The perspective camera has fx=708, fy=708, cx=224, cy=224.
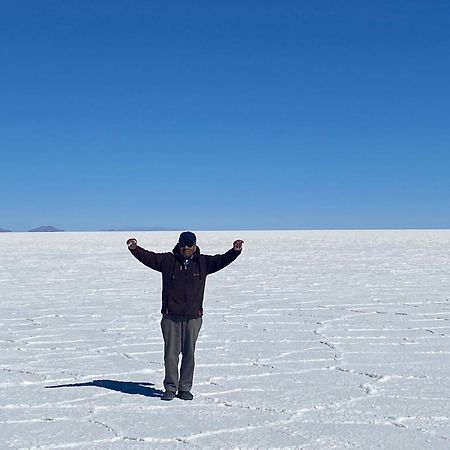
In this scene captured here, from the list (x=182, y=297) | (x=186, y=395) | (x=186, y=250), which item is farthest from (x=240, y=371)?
(x=186, y=250)

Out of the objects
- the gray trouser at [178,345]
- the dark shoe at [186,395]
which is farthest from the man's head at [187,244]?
the dark shoe at [186,395]

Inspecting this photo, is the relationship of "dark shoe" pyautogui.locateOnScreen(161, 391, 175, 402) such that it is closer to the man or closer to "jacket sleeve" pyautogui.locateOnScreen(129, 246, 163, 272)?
the man

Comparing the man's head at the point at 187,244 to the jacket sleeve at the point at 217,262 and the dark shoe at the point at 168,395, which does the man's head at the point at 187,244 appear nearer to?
the jacket sleeve at the point at 217,262

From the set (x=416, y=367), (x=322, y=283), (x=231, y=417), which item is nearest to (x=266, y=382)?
(x=231, y=417)

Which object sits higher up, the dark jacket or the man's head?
the man's head

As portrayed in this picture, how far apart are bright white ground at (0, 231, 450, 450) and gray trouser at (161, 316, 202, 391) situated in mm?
123

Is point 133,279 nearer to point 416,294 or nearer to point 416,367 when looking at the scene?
point 416,294

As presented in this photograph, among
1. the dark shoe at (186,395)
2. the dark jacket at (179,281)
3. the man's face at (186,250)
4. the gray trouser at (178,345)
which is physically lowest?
the dark shoe at (186,395)

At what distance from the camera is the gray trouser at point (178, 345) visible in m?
Answer: 3.96

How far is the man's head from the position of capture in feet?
12.7

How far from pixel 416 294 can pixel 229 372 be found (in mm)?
4809

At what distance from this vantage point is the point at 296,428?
3.44m

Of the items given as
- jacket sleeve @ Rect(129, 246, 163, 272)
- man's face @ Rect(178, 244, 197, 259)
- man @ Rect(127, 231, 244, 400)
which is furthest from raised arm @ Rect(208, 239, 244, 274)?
jacket sleeve @ Rect(129, 246, 163, 272)

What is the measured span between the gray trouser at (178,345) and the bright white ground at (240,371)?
0.40 feet
